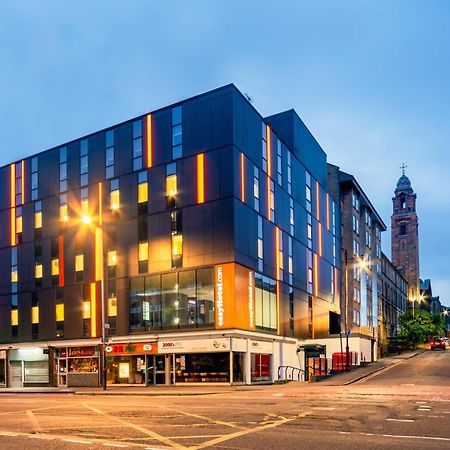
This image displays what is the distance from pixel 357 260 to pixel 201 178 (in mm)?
39323

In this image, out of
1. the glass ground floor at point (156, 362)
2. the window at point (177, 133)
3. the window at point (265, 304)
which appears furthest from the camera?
the window at point (177, 133)

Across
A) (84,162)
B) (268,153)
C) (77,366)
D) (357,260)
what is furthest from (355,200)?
(77,366)

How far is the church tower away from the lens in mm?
141625

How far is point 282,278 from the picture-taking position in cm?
4775

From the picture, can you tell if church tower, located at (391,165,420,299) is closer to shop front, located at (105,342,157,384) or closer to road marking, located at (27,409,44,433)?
shop front, located at (105,342,157,384)

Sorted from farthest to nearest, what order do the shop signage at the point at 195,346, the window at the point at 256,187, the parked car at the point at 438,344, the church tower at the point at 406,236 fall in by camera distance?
the church tower at the point at 406,236 → the parked car at the point at 438,344 → the window at the point at 256,187 → the shop signage at the point at 195,346

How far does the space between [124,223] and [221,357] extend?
44.6 feet

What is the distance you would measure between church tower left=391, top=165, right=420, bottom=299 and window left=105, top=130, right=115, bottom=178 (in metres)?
108

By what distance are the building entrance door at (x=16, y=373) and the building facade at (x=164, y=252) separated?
15cm

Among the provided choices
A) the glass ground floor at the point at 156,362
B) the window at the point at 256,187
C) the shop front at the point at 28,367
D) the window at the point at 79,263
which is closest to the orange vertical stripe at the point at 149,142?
the window at the point at 256,187

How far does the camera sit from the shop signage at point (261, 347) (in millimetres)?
40781

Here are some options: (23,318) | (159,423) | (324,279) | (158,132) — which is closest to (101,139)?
(158,132)

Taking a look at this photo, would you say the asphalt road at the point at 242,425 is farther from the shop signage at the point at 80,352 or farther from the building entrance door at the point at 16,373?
the building entrance door at the point at 16,373

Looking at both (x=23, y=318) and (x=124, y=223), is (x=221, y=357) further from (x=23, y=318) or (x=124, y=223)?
(x=23, y=318)
